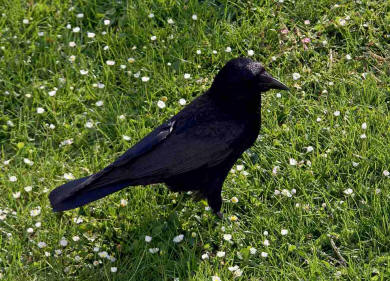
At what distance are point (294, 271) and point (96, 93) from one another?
7.37ft

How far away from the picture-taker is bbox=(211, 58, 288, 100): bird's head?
14.5 ft

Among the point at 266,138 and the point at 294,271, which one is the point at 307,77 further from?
the point at 294,271

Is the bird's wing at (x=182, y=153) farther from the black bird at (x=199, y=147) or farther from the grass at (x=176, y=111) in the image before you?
the grass at (x=176, y=111)

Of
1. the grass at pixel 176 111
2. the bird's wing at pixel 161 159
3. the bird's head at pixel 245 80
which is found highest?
the bird's head at pixel 245 80

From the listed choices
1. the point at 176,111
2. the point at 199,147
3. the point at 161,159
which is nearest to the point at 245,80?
the point at 199,147

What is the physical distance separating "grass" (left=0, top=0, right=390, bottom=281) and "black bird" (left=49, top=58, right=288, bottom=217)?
14.6 inches

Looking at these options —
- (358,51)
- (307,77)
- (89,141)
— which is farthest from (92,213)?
(358,51)

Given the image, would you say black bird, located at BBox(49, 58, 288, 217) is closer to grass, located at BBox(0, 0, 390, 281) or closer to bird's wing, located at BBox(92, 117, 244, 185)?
Answer: bird's wing, located at BBox(92, 117, 244, 185)

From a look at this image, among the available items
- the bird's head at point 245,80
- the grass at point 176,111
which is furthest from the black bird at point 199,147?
the grass at point 176,111

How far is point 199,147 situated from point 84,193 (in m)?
0.77

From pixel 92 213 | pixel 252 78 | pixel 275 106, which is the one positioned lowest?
pixel 92 213

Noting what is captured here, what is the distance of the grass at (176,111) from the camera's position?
14.8 feet

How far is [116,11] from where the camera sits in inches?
246

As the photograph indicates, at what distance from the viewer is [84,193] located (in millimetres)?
4355
